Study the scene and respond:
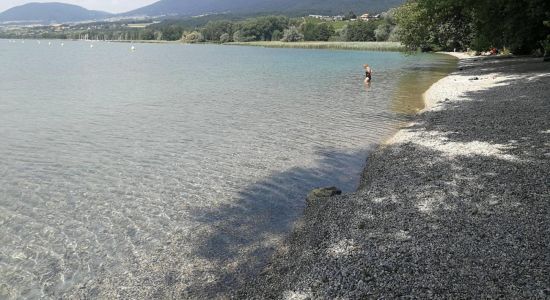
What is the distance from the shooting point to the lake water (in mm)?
10430

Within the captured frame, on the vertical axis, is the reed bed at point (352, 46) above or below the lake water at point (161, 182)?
above

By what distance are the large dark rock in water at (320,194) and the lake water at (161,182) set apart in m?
0.54

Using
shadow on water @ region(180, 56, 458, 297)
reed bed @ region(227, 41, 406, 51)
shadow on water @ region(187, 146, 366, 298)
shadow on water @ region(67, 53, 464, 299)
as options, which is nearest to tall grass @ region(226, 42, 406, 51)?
reed bed @ region(227, 41, 406, 51)

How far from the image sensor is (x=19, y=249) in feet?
37.3

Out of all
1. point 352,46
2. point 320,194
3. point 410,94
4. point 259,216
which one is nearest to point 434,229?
point 320,194

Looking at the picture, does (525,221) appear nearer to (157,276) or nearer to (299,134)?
(157,276)

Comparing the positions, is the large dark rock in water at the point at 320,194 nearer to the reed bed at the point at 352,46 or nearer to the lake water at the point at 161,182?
the lake water at the point at 161,182

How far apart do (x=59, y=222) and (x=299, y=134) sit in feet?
45.6

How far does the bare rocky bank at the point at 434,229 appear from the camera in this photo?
8.12 meters

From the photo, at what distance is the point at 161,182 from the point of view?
54.0 ft

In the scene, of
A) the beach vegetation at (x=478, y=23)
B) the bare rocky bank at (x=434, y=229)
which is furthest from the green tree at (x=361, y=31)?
the bare rocky bank at (x=434, y=229)

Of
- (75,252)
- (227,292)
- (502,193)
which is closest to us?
(227,292)

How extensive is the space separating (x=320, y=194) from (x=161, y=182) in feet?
21.0

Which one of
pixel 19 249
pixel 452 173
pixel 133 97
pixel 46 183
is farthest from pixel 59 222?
pixel 133 97
